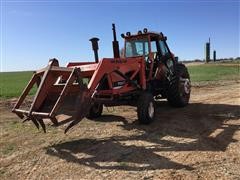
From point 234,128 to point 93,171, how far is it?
13.1 ft

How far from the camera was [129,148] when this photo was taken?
7.25 meters

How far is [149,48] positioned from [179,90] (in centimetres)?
169

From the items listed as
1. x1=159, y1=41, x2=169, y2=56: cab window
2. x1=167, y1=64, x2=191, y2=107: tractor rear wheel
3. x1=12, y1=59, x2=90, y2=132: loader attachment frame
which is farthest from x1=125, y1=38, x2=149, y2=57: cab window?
x1=12, y1=59, x2=90, y2=132: loader attachment frame

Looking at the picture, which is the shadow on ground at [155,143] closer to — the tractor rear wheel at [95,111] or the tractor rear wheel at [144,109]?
the tractor rear wheel at [144,109]

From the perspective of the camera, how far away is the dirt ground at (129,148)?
5.99m

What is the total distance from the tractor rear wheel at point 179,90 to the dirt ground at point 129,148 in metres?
0.86

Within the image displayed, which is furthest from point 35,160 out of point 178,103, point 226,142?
point 178,103

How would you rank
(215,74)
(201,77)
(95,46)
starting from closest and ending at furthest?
(95,46)
(201,77)
(215,74)

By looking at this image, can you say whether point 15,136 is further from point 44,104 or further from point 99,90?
point 99,90

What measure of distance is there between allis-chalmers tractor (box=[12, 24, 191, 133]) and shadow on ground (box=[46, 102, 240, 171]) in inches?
21.1

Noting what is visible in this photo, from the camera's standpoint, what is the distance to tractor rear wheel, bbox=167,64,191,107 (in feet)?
38.2

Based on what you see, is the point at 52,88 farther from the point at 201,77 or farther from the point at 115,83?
the point at 201,77

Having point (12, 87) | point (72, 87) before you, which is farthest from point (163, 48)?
point (12, 87)

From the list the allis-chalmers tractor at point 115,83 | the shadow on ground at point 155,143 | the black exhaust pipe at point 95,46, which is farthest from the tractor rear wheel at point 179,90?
the black exhaust pipe at point 95,46
